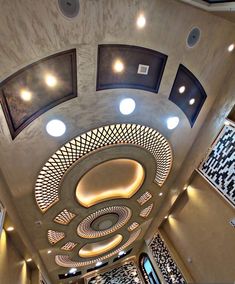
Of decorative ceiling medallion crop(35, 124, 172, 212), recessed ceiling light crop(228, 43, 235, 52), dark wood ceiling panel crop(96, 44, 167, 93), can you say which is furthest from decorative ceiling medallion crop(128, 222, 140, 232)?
recessed ceiling light crop(228, 43, 235, 52)

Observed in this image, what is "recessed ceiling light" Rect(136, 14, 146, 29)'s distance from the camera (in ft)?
7.78

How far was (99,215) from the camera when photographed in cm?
500

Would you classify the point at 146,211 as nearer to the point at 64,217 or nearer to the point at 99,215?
the point at 99,215

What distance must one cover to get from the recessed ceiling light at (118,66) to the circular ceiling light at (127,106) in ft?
1.57

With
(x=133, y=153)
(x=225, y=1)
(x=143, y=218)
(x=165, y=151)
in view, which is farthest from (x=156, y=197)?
(x=225, y=1)

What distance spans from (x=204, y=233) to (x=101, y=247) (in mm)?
3582

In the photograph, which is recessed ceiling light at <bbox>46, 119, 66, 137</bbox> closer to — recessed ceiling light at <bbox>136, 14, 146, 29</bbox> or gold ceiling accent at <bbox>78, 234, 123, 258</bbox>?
recessed ceiling light at <bbox>136, 14, 146, 29</bbox>

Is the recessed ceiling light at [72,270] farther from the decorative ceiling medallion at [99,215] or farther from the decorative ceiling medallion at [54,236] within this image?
the decorative ceiling medallion at [54,236]

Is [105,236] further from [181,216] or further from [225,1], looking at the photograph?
[225,1]

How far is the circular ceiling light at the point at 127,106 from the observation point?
3.08 meters

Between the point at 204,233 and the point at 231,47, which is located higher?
the point at 231,47

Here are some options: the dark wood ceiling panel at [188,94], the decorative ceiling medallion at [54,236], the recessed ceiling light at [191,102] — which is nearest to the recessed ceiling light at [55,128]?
the dark wood ceiling panel at [188,94]

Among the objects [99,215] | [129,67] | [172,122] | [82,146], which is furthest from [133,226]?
[129,67]

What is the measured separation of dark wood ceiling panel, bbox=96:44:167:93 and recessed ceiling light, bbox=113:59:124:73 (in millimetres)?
31
